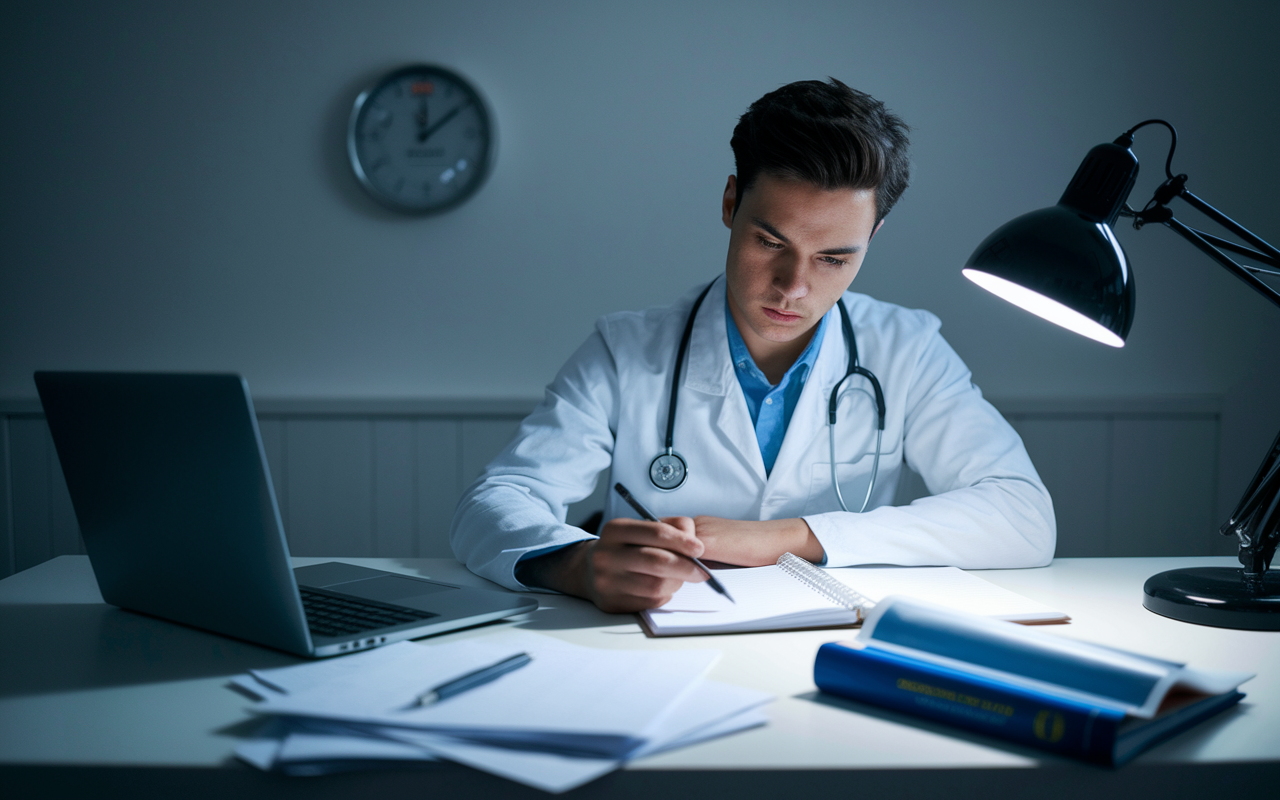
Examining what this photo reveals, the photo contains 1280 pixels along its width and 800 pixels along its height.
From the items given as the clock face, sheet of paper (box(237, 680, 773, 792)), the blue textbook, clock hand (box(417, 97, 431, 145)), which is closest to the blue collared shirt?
the blue textbook

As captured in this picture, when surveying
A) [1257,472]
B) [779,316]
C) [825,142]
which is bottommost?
[1257,472]

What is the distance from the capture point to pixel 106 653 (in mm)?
795

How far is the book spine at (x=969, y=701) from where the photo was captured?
22.3 inches

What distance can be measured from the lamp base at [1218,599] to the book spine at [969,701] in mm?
469

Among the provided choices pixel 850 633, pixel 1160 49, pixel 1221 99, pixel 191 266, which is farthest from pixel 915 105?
pixel 191 266

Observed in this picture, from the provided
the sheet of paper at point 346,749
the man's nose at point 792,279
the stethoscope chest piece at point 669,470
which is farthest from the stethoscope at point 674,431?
the sheet of paper at point 346,749

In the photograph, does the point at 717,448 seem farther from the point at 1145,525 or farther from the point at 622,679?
the point at 1145,525

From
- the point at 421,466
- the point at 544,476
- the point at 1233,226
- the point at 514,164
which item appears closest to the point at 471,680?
the point at 544,476

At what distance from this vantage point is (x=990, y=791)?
57cm

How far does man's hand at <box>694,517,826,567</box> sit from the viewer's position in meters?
1.13

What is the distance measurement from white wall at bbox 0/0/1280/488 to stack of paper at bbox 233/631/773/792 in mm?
1770

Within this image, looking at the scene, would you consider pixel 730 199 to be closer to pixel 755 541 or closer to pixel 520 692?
pixel 755 541

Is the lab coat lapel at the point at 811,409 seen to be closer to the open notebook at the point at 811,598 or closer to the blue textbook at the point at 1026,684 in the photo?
the open notebook at the point at 811,598

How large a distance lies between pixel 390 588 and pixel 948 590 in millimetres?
693
